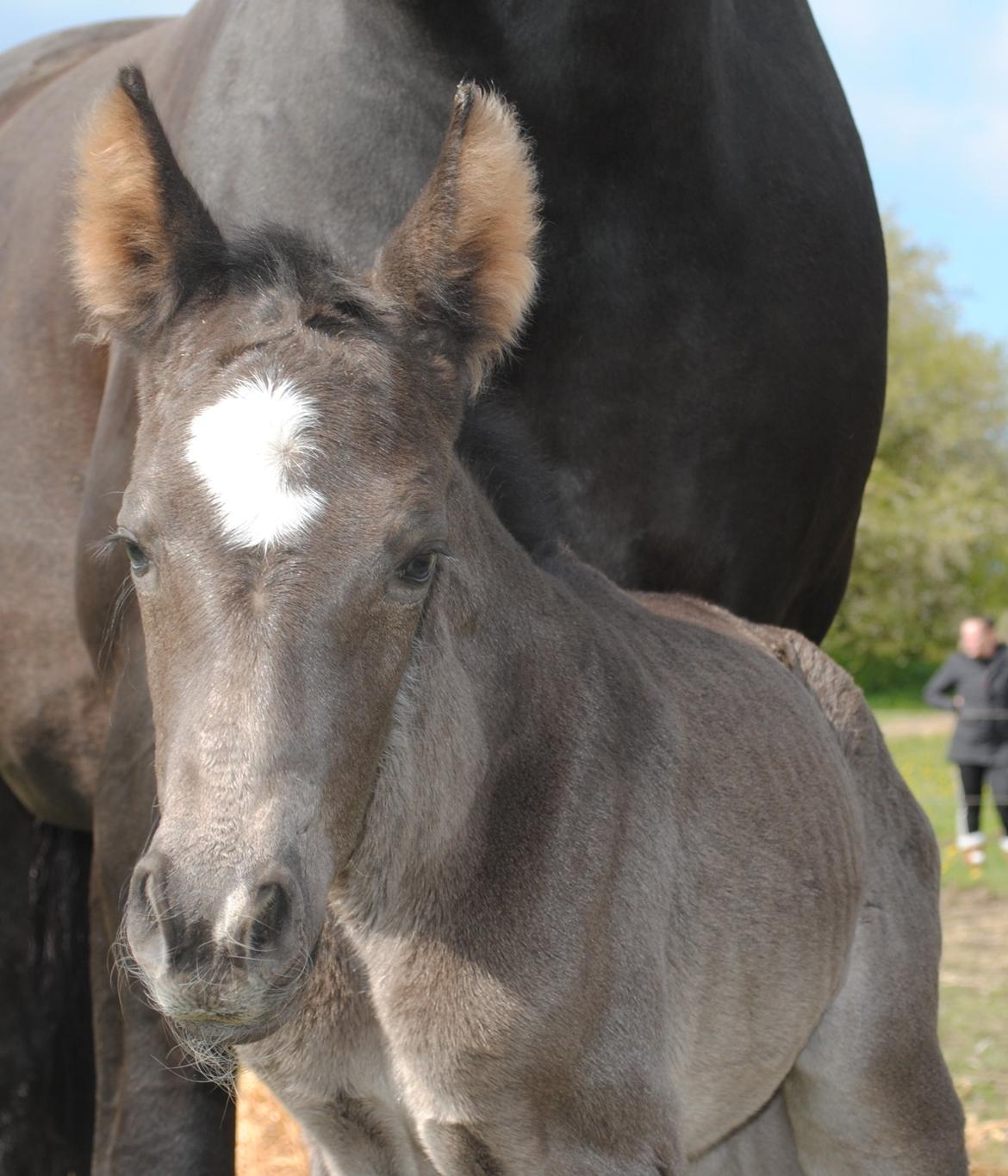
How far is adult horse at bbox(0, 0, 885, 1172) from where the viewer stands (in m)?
3.48

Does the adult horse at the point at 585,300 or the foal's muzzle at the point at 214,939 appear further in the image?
the adult horse at the point at 585,300

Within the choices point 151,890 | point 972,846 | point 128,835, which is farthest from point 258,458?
point 972,846

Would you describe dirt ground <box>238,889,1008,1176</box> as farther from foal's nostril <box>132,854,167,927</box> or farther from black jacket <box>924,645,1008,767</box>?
foal's nostril <box>132,854,167,927</box>

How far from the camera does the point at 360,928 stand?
8.75 feet

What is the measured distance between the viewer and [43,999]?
4.96 meters

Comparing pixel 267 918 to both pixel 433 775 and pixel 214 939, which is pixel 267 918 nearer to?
pixel 214 939

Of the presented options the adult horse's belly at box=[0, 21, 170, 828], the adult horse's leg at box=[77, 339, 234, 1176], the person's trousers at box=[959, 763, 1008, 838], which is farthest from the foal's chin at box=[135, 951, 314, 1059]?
the person's trousers at box=[959, 763, 1008, 838]

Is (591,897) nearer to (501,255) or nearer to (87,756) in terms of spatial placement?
(501,255)

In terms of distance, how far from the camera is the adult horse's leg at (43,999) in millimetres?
4895

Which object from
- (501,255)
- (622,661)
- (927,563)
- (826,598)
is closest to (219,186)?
(501,255)

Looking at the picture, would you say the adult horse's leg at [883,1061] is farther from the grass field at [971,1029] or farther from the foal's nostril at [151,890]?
the foal's nostril at [151,890]

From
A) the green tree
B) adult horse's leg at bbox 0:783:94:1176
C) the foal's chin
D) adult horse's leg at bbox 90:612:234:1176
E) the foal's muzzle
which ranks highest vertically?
the foal's muzzle

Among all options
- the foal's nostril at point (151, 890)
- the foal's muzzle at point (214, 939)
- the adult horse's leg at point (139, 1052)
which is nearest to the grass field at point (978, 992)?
the adult horse's leg at point (139, 1052)

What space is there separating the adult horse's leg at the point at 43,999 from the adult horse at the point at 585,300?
0.82 metres
